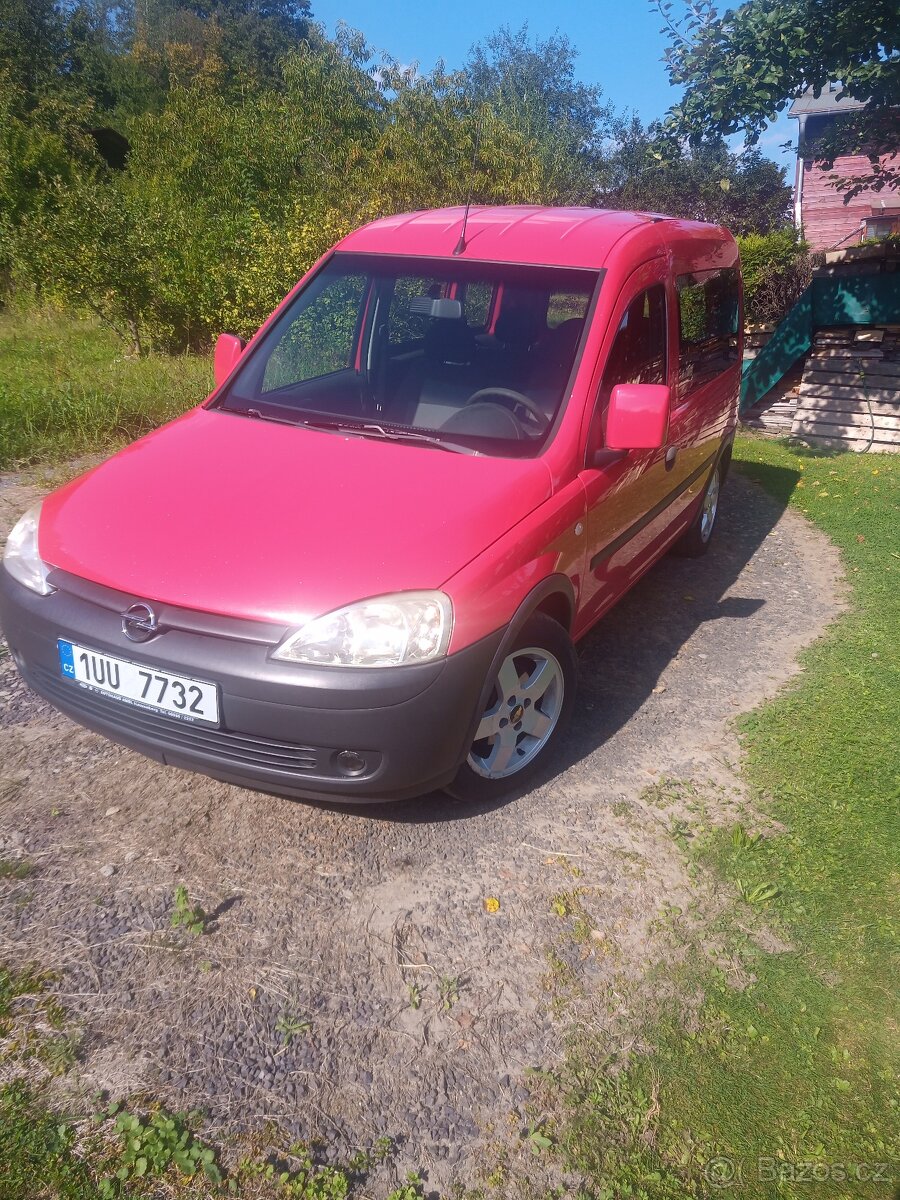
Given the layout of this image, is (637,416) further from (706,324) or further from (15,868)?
(15,868)

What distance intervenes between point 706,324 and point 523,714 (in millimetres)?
2950

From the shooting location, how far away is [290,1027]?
235 centimetres

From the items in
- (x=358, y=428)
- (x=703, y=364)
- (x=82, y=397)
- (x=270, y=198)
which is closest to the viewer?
(x=358, y=428)

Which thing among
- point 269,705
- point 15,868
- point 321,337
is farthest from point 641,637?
point 15,868

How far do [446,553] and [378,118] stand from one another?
48.2ft

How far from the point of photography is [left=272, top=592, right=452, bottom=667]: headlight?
8.43 ft

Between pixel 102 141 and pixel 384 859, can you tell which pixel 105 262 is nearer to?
pixel 384 859

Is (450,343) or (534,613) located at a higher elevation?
(450,343)

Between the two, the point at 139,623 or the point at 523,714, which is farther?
the point at 523,714

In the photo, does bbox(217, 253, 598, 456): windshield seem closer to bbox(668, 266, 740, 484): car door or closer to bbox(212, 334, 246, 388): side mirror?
bbox(212, 334, 246, 388): side mirror

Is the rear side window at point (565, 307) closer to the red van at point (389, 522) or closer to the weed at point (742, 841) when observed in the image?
the red van at point (389, 522)

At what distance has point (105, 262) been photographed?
10.7 metres

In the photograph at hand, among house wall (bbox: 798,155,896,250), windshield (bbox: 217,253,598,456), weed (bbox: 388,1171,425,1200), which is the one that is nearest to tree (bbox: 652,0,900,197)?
windshield (bbox: 217,253,598,456)

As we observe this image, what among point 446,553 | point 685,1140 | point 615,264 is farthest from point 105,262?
point 685,1140
